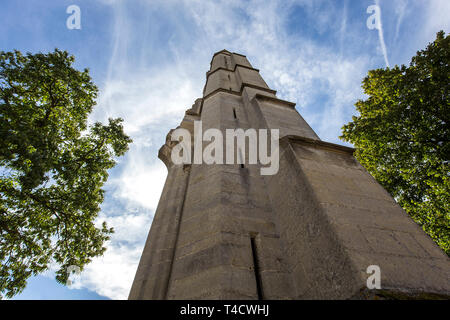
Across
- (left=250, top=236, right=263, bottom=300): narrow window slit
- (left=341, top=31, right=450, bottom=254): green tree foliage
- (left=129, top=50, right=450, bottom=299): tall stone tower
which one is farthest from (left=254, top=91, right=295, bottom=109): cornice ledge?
(left=250, top=236, right=263, bottom=300): narrow window slit

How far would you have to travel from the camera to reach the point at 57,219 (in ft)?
30.5

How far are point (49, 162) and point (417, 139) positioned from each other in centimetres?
1370

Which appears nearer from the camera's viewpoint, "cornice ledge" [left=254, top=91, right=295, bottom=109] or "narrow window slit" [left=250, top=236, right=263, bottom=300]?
"narrow window slit" [left=250, top=236, right=263, bottom=300]

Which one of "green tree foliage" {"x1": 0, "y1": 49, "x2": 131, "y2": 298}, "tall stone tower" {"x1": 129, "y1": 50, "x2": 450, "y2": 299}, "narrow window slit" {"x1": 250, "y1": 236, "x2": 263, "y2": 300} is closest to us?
"tall stone tower" {"x1": 129, "y1": 50, "x2": 450, "y2": 299}

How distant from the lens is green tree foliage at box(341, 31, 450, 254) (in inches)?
358

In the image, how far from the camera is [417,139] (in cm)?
947

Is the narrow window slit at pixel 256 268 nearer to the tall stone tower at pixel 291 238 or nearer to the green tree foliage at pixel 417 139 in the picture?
the tall stone tower at pixel 291 238

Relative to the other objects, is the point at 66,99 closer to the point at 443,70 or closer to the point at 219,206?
the point at 219,206

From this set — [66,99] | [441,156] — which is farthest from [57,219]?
[441,156]

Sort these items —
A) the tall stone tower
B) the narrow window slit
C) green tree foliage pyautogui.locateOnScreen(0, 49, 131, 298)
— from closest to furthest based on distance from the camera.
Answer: the tall stone tower
the narrow window slit
green tree foliage pyautogui.locateOnScreen(0, 49, 131, 298)

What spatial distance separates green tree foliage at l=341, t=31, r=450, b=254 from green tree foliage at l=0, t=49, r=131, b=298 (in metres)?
12.0

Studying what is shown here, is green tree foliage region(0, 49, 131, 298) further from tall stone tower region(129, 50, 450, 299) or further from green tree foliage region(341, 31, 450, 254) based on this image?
green tree foliage region(341, 31, 450, 254)

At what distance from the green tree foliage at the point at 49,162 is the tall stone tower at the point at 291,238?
4.81m
